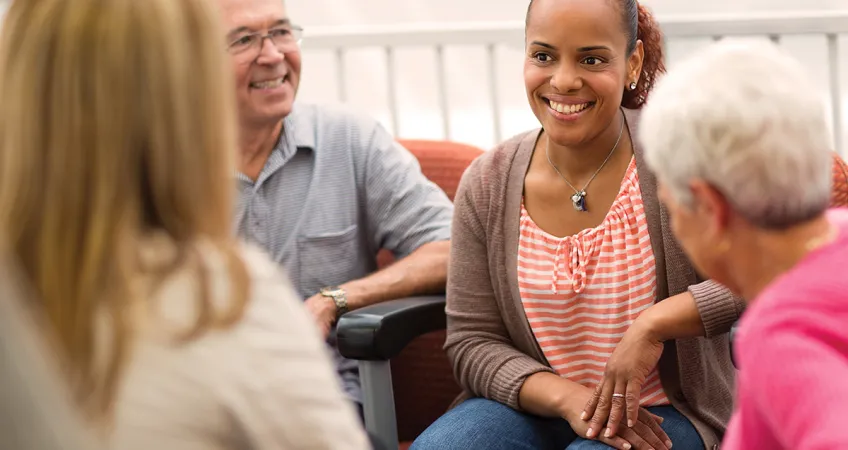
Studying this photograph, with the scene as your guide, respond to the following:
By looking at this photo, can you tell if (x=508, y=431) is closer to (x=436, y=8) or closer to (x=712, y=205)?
(x=712, y=205)

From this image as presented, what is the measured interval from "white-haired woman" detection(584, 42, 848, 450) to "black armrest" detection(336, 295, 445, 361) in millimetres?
754

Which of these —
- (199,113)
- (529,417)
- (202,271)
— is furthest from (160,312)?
(529,417)

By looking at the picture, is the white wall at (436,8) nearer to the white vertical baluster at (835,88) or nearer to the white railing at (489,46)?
the white railing at (489,46)

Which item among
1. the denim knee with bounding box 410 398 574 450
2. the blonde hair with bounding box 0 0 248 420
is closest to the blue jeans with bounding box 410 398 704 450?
the denim knee with bounding box 410 398 574 450

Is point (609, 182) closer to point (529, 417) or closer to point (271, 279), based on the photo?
point (529, 417)

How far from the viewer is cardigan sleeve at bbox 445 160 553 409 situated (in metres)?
1.94

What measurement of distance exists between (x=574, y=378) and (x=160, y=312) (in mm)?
1083

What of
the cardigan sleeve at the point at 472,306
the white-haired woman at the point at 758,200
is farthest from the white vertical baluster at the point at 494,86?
the white-haired woman at the point at 758,200

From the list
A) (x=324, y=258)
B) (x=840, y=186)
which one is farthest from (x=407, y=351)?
(x=840, y=186)

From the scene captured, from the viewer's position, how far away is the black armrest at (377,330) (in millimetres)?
1805

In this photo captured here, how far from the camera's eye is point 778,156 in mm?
1048

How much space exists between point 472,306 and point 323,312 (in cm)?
28

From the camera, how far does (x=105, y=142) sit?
915mm

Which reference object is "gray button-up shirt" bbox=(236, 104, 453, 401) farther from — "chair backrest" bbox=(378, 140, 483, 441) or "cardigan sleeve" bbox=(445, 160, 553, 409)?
"cardigan sleeve" bbox=(445, 160, 553, 409)
